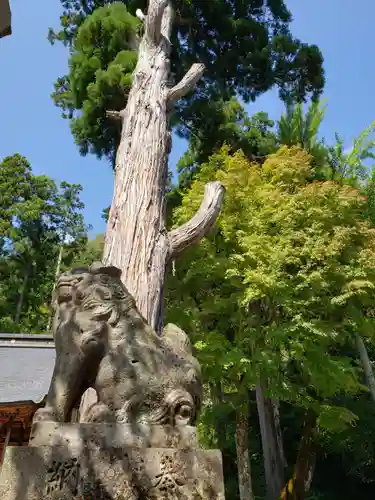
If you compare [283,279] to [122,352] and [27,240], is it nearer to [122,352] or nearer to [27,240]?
[122,352]

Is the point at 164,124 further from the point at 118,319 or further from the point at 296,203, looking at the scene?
the point at 296,203

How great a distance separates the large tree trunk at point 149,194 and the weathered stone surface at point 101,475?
63.5 inches

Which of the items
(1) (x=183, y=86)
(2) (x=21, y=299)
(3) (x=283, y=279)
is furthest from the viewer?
(2) (x=21, y=299)

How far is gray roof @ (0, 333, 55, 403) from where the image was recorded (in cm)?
514

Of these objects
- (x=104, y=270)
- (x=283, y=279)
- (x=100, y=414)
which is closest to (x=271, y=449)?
(x=283, y=279)

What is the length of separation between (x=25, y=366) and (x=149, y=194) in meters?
3.97

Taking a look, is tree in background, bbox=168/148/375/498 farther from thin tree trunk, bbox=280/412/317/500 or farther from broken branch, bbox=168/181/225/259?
broken branch, bbox=168/181/225/259

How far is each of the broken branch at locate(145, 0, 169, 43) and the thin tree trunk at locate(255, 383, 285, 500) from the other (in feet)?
21.0

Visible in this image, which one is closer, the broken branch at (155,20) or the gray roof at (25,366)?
the gray roof at (25,366)

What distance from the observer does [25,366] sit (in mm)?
6566

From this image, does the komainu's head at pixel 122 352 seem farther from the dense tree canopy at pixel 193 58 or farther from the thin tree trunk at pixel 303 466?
the thin tree trunk at pixel 303 466

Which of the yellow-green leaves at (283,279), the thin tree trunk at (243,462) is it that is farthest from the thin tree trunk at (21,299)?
the thin tree trunk at (243,462)

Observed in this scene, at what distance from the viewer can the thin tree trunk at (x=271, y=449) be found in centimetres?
878

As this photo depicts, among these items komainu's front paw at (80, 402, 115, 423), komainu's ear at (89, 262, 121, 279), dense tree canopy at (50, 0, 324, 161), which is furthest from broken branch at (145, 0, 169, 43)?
komainu's front paw at (80, 402, 115, 423)
